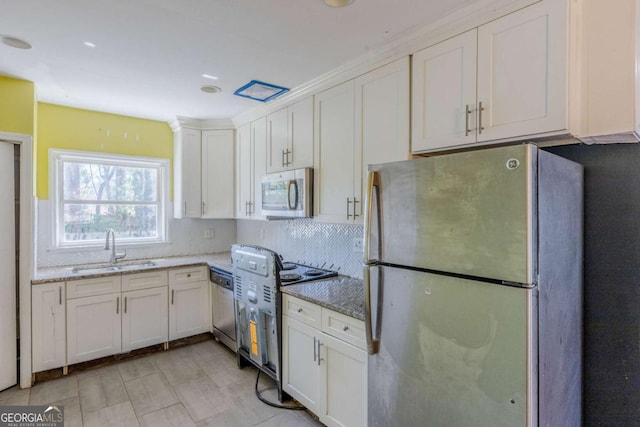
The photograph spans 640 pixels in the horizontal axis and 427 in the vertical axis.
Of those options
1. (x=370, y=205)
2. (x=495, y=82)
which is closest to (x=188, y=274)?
(x=370, y=205)

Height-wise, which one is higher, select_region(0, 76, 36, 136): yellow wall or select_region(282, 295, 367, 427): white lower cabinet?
select_region(0, 76, 36, 136): yellow wall

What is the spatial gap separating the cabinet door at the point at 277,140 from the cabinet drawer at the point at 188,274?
1349 millimetres

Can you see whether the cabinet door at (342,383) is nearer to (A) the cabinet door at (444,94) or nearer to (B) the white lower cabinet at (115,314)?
(A) the cabinet door at (444,94)

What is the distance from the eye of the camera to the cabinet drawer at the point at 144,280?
323 centimetres

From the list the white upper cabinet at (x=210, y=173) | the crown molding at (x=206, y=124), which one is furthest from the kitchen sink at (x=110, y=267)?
the crown molding at (x=206, y=124)

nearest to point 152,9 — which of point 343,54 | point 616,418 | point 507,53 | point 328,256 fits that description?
point 343,54

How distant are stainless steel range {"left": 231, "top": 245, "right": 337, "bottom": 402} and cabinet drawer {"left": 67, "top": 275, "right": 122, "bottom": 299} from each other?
1.17m

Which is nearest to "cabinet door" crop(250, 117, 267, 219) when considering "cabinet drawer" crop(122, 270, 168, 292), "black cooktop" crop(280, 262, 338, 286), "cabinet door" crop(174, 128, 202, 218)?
"black cooktop" crop(280, 262, 338, 286)

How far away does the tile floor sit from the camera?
2344mm

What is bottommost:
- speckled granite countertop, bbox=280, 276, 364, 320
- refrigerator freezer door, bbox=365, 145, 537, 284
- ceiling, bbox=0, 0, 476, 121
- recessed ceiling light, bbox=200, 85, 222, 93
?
speckled granite countertop, bbox=280, 276, 364, 320

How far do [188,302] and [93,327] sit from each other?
843mm

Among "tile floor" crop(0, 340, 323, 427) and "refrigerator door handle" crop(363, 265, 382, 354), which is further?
"tile floor" crop(0, 340, 323, 427)

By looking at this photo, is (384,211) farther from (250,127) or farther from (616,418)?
(250,127)

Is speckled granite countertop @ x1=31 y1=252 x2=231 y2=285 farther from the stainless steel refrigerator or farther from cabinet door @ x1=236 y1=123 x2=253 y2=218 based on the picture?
the stainless steel refrigerator
